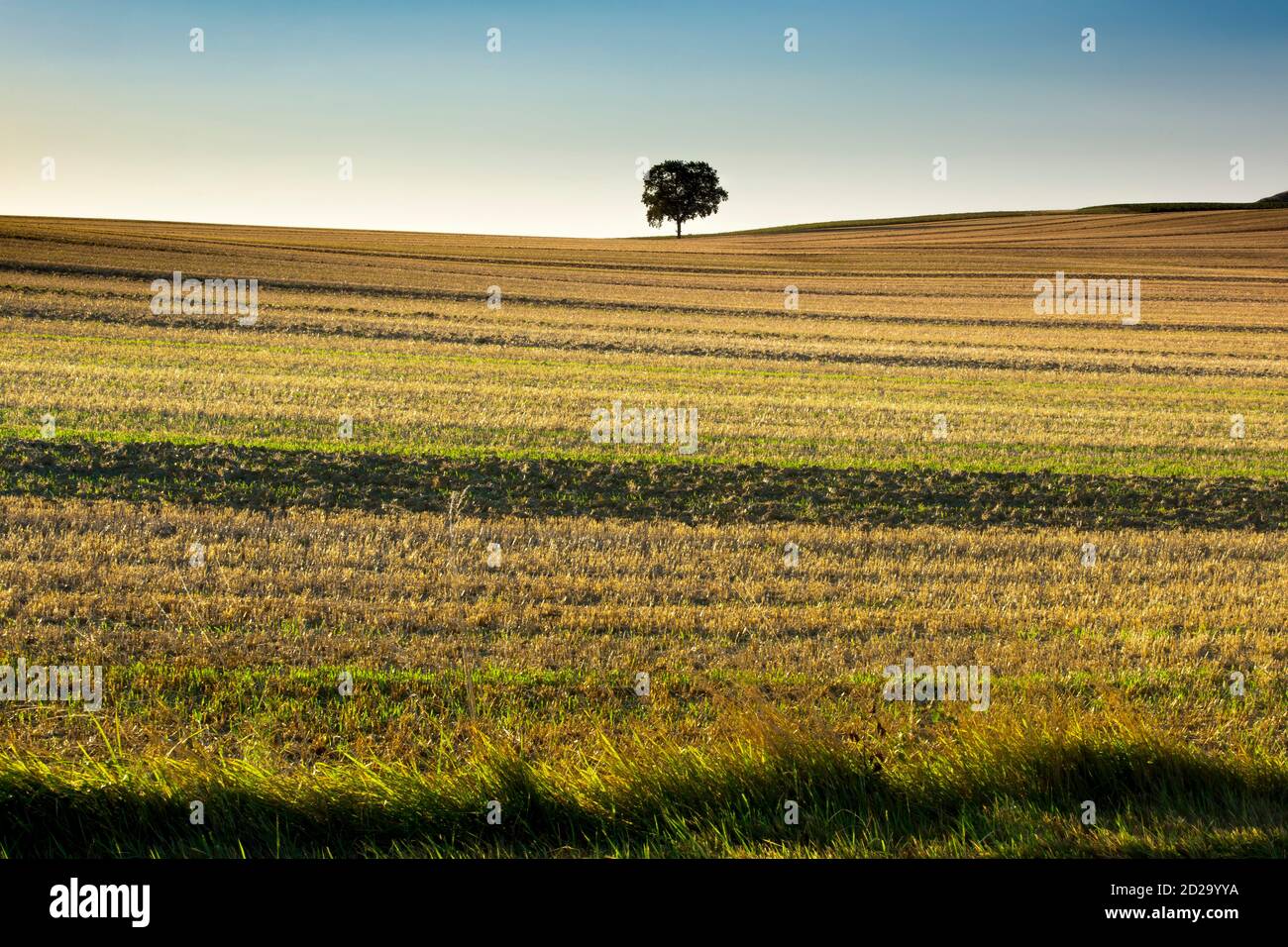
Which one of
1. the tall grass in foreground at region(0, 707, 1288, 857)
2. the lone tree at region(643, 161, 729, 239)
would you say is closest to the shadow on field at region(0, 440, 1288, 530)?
the tall grass in foreground at region(0, 707, 1288, 857)

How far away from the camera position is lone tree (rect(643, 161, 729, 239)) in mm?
120562

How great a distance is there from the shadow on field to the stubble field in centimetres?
9

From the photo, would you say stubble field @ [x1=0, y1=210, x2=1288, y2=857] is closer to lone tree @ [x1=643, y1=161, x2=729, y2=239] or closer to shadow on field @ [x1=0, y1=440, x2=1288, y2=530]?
shadow on field @ [x1=0, y1=440, x2=1288, y2=530]

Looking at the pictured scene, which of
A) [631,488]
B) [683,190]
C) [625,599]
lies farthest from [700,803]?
[683,190]

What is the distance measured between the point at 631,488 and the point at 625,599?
18.7 ft

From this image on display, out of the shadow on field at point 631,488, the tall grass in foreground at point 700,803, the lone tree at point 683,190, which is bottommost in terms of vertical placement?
the tall grass in foreground at point 700,803

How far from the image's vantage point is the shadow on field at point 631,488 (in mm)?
14680

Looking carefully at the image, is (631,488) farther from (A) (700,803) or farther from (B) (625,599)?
(A) (700,803)

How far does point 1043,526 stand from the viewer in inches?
575

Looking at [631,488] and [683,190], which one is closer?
[631,488]

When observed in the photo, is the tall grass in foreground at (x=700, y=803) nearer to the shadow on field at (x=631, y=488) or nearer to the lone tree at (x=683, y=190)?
the shadow on field at (x=631, y=488)

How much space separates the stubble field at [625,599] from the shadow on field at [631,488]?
9 centimetres

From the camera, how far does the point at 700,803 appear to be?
4.78 m

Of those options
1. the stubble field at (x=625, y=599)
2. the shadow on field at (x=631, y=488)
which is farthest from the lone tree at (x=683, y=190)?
the shadow on field at (x=631, y=488)
